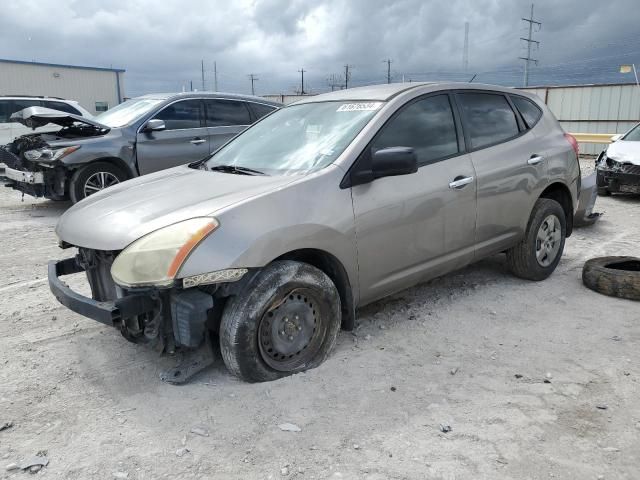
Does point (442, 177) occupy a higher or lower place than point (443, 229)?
higher

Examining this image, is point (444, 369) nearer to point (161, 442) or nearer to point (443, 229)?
point (443, 229)

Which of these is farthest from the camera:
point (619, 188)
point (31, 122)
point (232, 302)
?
point (619, 188)

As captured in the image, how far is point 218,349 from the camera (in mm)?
3461

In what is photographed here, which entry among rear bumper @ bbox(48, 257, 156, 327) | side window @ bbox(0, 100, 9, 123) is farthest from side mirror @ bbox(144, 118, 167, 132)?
side window @ bbox(0, 100, 9, 123)

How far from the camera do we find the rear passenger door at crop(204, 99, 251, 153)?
866 cm

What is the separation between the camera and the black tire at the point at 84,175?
7793 mm

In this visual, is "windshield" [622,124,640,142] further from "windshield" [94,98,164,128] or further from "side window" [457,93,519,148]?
"windshield" [94,98,164,128]

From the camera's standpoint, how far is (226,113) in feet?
29.0

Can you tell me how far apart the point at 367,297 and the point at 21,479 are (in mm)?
2168

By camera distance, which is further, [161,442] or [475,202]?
[475,202]

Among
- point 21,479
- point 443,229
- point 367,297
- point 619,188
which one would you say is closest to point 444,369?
point 367,297

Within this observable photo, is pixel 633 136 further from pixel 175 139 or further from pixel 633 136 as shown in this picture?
pixel 175 139

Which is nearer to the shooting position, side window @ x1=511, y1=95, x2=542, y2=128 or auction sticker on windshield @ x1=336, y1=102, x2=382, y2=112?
auction sticker on windshield @ x1=336, y1=102, x2=382, y2=112

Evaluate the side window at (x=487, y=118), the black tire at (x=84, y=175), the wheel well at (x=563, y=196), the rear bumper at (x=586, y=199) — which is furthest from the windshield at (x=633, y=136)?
the black tire at (x=84, y=175)
